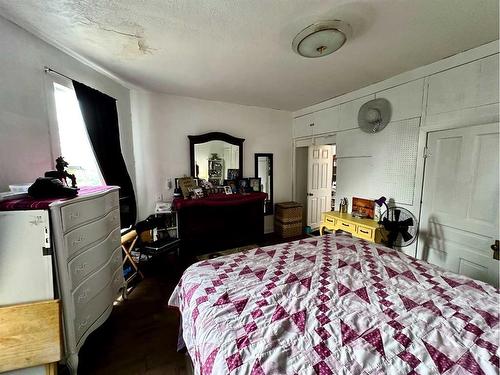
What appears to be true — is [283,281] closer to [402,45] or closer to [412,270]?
[412,270]

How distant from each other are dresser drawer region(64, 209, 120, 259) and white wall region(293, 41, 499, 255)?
3.20 m

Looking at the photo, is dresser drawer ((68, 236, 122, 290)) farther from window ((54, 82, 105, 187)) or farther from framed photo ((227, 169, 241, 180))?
framed photo ((227, 169, 241, 180))

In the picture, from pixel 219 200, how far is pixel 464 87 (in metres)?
3.11

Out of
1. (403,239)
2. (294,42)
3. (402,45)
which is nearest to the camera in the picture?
(294,42)

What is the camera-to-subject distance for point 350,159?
Answer: 3.23m

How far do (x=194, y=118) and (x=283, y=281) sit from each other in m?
3.01

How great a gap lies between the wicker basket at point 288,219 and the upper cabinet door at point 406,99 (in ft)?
7.27

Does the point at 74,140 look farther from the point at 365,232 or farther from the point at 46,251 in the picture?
the point at 365,232

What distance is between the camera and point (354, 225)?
9.20 feet

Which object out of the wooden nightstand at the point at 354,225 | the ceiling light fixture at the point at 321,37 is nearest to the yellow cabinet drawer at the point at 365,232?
the wooden nightstand at the point at 354,225

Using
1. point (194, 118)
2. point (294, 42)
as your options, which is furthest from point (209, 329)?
point (194, 118)

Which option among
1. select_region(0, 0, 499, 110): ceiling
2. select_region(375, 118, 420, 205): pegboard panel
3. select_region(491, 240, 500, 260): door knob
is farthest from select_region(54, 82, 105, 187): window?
select_region(491, 240, 500, 260): door knob

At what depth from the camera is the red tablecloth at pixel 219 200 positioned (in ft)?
10.0

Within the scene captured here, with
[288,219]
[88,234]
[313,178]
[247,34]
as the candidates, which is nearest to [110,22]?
[247,34]
